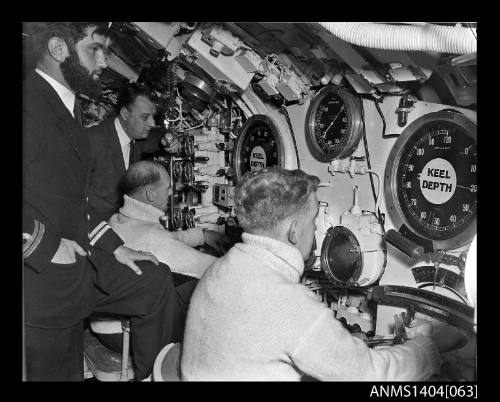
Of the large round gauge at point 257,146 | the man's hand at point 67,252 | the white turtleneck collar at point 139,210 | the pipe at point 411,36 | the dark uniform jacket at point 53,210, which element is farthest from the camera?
the large round gauge at point 257,146

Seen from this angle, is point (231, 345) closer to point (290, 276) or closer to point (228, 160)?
point (290, 276)

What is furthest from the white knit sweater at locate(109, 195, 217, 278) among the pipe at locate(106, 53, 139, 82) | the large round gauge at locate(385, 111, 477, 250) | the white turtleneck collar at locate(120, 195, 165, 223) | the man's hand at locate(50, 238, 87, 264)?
the pipe at locate(106, 53, 139, 82)

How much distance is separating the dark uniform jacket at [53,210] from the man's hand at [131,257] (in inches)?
4.6

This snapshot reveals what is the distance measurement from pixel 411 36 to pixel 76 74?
1.39 metres

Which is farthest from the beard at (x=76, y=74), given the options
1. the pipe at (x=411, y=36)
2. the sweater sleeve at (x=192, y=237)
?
the sweater sleeve at (x=192, y=237)

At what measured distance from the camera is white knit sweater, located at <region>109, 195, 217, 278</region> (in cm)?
262

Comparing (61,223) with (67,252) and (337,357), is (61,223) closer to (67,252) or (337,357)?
(67,252)

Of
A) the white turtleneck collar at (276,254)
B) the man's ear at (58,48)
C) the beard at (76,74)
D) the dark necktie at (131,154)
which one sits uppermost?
the man's ear at (58,48)

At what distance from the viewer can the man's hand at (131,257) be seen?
2.31 meters

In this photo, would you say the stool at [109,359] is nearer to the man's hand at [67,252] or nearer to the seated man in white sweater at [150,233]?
the seated man in white sweater at [150,233]

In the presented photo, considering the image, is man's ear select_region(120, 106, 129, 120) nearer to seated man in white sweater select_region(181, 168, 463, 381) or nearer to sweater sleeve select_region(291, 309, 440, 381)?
seated man in white sweater select_region(181, 168, 463, 381)

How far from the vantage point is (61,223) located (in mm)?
2016

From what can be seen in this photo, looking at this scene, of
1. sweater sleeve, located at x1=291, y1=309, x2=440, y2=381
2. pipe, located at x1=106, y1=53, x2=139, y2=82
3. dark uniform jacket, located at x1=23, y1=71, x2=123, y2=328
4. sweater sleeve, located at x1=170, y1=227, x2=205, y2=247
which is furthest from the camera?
pipe, located at x1=106, y1=53, x2=139, y2=82

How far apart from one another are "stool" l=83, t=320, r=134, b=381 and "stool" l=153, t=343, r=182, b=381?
77 cm
